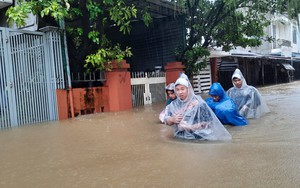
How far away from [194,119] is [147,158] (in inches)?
49.3

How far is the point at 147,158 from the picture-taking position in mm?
3846

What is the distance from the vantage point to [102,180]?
10.1 ft

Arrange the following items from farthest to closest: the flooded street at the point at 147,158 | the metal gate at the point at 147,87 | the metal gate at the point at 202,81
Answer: the metal gate at the point at 202,81, the metal gate at the point at 147,87, the flooded street at the point at 147,158

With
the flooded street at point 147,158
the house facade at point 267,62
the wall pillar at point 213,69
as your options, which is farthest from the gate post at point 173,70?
the house facade at point 267,62

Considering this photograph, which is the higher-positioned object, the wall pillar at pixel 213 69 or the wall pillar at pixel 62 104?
the wall pillar at pixel 213 69

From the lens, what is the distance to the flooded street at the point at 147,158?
9.82 feet

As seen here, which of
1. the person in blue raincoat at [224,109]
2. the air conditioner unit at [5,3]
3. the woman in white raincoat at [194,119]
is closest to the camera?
the woman in white raincoat at [194,119]

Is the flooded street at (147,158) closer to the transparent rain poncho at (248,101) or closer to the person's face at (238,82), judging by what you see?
the transparent rain poncho at (248,101)

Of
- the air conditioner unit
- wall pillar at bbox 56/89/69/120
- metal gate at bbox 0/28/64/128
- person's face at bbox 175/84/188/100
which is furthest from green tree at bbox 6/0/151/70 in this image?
Result: person's face at bbox 175/84/188/100

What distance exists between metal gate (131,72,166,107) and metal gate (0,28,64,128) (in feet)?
11.4

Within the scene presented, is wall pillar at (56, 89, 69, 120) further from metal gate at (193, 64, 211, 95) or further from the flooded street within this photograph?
metal gate at (193, 64, 211, 95)

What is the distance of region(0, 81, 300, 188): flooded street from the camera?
2.99 meters

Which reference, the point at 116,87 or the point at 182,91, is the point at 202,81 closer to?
the point at 116,87

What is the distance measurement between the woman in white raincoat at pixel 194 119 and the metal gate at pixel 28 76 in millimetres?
4112
